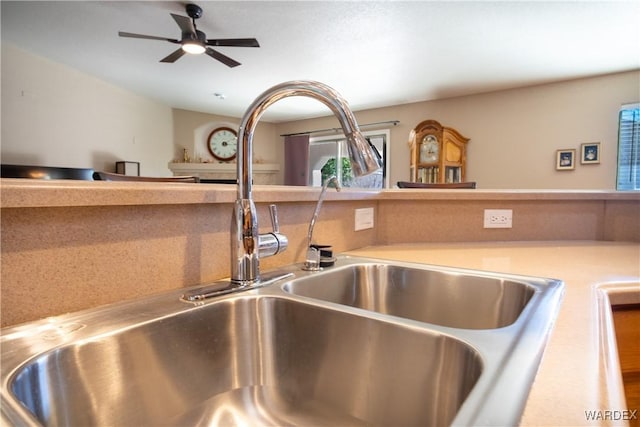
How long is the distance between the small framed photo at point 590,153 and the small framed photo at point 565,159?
8 cm

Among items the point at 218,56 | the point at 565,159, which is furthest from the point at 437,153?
the point at 218,56

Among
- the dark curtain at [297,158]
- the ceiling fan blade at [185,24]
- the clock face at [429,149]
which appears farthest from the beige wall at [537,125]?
the ceiling fan blade at [185,24]

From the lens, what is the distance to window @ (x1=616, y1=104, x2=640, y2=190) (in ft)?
11.3

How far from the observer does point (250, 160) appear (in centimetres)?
68

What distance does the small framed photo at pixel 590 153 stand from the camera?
12.0ft

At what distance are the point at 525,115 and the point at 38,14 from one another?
4.74 m

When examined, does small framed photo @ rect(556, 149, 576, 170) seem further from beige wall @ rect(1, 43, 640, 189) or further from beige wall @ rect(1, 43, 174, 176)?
beige wall @ rect(1, 43, 174, 176)

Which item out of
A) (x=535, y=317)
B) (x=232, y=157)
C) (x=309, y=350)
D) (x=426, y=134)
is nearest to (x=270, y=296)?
(x=309, y=350)

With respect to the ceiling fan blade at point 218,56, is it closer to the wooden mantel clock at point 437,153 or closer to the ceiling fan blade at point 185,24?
the ceiling fan blade at point 185,24

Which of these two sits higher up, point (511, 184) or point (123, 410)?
point (511, 184)

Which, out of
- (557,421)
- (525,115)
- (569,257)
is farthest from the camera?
(525,115)

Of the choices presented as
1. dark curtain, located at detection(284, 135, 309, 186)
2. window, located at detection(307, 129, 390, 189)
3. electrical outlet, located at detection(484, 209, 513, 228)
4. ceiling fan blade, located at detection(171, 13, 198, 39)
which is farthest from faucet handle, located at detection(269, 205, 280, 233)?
dark curtain, located at detection(284, 135, 309, 186)

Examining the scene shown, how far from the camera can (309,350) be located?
607 millimetres

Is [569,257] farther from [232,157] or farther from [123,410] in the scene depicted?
[232,157]
